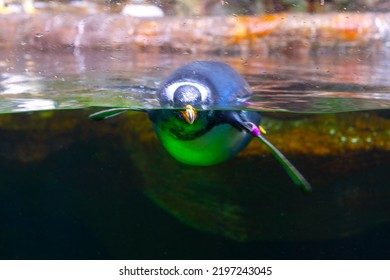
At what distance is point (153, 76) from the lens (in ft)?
9.39

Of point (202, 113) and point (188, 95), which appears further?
point (202, 113)

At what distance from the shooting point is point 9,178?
4797 millimetres

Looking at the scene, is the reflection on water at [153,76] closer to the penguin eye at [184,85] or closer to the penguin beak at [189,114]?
the penguin eye at [184,85]

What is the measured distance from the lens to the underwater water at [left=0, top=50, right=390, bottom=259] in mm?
4070

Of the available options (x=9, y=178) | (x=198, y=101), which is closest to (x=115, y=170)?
(x=9, y=178)

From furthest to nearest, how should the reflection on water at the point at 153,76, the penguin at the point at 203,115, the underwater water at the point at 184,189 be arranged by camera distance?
the underwater water at the point at 184,189 < the reflection on water at the point at 153,76 < the penguin at the point at 203,115

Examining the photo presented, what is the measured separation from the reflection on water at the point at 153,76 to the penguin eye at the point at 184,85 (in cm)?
17

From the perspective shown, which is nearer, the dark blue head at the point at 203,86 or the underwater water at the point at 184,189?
the dark blue head at the point at 203,86

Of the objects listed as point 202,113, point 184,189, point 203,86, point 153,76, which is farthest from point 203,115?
point 184,189

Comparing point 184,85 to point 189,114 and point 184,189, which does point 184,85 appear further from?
point 184,189

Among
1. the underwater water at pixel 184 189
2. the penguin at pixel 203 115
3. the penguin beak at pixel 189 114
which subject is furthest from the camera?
the underwater water at pixel 184 189

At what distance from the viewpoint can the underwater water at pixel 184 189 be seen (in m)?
4.07

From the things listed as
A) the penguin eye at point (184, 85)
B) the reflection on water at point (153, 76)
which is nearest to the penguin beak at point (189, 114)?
the penguin eye at point (184, 85)

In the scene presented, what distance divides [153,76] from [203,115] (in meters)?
0.42
